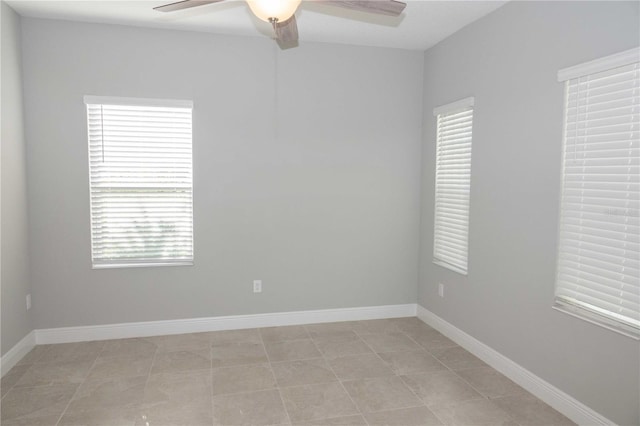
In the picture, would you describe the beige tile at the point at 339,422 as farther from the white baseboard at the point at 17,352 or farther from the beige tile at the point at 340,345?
the white baseboard at the point at 17,352

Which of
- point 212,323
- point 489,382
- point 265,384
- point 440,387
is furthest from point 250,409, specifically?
point 489,382

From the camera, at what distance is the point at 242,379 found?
297cm

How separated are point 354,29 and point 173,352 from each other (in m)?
3.20

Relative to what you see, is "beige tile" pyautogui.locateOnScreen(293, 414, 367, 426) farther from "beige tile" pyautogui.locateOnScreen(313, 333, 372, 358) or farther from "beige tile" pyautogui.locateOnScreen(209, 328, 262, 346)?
"beige tile" pyautogui.locateOnScreen(209, 328, 262, 346)

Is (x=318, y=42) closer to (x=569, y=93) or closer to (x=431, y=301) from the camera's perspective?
(x=569, y=93)

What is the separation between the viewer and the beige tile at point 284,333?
3.74 meters

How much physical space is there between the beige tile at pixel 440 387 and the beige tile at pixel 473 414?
2.4 inches

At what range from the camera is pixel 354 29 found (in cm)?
362

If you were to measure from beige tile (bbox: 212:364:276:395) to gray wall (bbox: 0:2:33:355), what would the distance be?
5.31 ft

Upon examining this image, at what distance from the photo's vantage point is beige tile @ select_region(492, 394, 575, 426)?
247 centimetres

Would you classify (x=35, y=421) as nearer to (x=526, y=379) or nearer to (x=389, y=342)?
(x=389, y=342)

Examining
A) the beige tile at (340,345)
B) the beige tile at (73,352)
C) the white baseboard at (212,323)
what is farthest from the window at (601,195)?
the beige tile at (73,352)

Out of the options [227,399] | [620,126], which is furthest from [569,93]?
[227,399]

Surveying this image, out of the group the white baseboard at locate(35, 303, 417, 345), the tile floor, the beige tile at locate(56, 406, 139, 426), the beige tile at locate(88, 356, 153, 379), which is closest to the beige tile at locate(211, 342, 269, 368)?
the tile floor
